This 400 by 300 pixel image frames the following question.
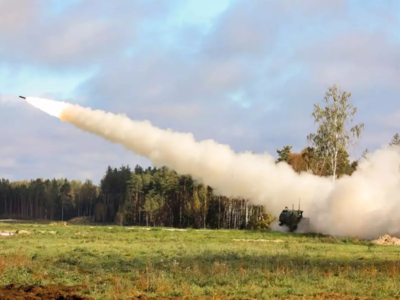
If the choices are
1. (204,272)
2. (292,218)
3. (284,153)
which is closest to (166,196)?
(284,153)

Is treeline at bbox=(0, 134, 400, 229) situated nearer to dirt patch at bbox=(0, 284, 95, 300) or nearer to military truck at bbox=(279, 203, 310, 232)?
military truck at bbox=(279, 203, 310, 232)

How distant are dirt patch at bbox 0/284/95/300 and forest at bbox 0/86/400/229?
3974 centimetres

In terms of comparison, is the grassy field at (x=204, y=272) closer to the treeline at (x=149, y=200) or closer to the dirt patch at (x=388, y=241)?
the dirt patch at (x=388, y=241)

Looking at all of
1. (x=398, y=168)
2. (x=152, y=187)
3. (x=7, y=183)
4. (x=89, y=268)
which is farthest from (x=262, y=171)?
(x=7, y=183)

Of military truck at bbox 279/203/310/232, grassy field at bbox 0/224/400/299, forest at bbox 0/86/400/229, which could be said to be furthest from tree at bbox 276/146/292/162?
grassy field at bbox 0/224/400/299

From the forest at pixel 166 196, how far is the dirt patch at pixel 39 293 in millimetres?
39745

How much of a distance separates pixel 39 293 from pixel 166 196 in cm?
7659

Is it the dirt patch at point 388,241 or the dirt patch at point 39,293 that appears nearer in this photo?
the dirt patch at point 39,293

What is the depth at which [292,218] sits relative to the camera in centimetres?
5012

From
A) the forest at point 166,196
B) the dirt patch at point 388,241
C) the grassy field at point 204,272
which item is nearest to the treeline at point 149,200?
the forest at point 166,196

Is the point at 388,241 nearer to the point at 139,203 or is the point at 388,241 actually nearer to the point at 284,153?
the point at 284,153

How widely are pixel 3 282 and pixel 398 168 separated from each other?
1484 inches

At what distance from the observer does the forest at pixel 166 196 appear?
59406mm

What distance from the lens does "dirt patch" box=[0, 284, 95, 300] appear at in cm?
1534
